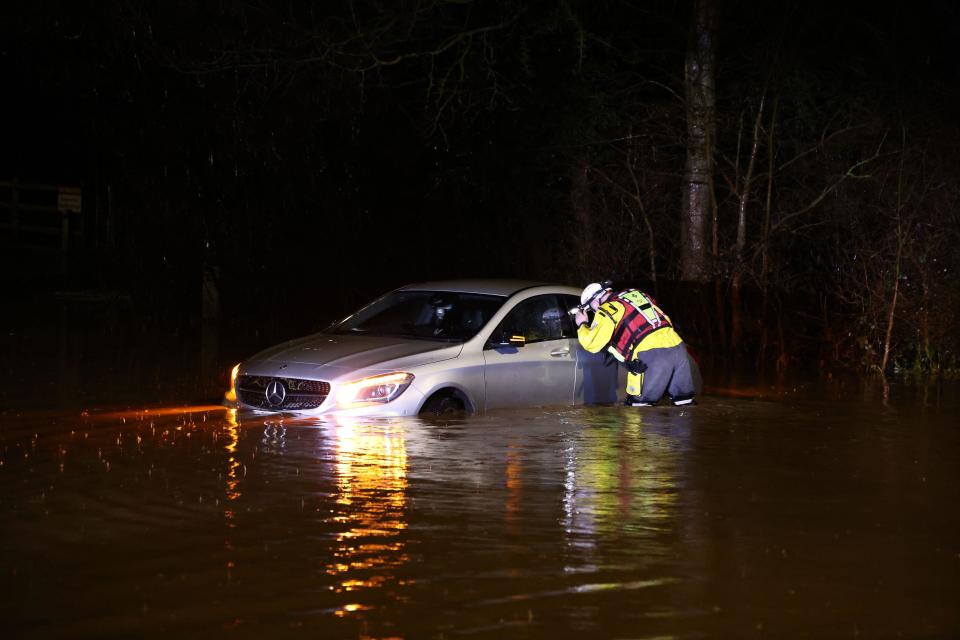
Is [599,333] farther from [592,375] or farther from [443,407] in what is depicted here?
[443,407]

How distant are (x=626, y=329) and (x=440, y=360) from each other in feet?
5.86

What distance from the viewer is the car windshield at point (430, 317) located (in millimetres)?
11445

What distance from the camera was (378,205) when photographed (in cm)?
2655

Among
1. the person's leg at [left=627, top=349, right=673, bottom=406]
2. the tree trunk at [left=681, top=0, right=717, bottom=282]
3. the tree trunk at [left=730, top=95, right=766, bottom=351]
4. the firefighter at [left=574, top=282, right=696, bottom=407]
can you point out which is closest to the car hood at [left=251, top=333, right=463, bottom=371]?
the firefighter at [left=574, top=282, right=696, bottom=407]

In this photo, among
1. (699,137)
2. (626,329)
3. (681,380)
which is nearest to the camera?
(626,329)

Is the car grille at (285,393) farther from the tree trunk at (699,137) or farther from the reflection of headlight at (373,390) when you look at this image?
the tree trunk at (699,137)

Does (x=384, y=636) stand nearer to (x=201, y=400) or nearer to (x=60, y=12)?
(x=201, y=400)

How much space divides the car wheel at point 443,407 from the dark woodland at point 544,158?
8.07 m

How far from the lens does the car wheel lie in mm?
10680

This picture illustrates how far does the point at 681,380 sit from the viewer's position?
39.6ft

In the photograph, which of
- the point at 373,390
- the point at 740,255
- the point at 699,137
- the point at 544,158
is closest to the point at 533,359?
the point at 373,390

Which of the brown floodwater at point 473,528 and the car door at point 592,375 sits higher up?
the car door at point 592,375

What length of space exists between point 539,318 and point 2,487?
16.2 feet

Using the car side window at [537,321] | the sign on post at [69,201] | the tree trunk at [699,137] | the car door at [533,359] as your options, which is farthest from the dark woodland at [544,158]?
the car door at [533,359]
